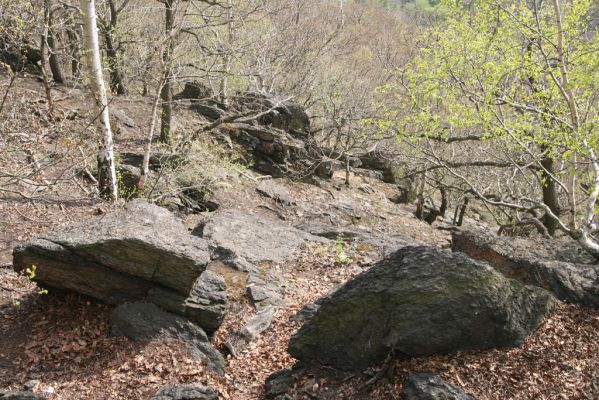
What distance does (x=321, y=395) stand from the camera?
20.4 ft

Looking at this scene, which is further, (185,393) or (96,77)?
(96,77)

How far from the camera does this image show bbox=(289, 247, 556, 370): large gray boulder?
591cm

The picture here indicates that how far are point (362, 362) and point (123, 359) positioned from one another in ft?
11.1

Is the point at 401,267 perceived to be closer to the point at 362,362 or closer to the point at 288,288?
the point at 362,362

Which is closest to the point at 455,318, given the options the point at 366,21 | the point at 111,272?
the point at 111,272

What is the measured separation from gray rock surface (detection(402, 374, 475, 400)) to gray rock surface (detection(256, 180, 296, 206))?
11682mm

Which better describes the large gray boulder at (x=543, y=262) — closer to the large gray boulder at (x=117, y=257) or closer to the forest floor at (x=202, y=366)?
the forest floor at (x=202, y=366)

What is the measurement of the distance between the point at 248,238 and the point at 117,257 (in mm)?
4782

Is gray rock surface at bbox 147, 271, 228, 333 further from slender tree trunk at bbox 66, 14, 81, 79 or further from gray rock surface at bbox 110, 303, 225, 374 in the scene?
slender tree trunk at bbox 66, 14, 81, 79

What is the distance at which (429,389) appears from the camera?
5.35 metres

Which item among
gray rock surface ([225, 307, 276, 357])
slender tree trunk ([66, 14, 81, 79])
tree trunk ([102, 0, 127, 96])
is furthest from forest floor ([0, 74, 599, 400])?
tree trunk ([102, 0, 127, 96])

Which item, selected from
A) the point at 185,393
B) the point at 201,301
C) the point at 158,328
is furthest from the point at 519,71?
the point at 185,393

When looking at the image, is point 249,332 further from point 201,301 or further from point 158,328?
point 158,328

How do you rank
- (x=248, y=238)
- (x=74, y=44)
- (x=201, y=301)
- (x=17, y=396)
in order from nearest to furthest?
(x=17, y=396)
(x=201, y=301)
(x=248, y=238)
(x=74, y=44)
